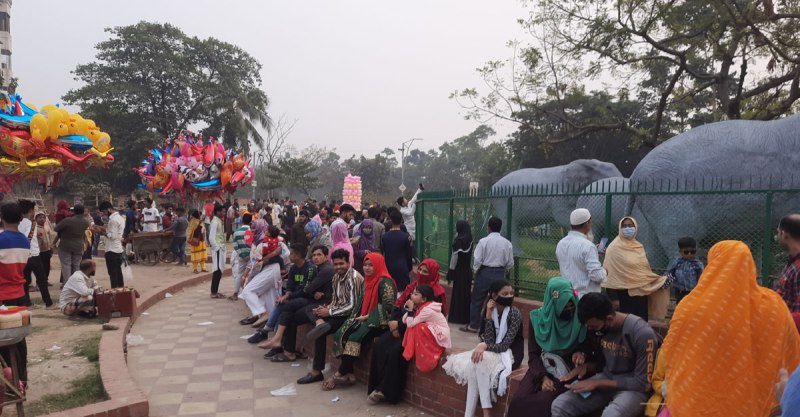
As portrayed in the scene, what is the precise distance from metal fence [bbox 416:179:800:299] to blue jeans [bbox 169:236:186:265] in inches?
283

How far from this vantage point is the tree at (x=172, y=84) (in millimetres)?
33219

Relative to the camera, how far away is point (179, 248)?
48.0ft

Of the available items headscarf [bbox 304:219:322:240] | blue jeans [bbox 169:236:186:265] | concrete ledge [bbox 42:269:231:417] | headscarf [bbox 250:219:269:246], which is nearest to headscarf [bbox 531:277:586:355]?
concrete ledge [bbox 42:269:231:417]

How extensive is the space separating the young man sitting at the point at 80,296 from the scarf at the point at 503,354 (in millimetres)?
6404

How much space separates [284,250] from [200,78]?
3014 centimetres

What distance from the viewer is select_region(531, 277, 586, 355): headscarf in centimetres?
381

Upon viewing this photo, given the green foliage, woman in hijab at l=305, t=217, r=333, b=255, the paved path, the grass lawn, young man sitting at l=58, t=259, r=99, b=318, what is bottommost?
the paved path

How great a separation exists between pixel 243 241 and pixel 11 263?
4091 millimetres

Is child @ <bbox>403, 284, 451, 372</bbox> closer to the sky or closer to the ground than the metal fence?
closer to the ground

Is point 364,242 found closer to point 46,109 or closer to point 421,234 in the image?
point 421,234

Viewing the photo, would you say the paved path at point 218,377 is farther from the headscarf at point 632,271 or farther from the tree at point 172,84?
the tree at point 172,84

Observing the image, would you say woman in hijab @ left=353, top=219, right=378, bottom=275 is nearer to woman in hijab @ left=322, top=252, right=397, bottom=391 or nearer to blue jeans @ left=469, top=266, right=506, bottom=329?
blue jeans @ left=469, top=266, right=506, bottom=329

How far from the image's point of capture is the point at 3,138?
32.8ft

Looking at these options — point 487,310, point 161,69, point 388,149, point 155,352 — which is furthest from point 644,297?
point 388,149
